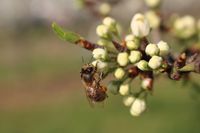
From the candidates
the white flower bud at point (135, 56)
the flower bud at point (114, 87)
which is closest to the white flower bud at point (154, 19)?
the flower bud at point (114, 87)

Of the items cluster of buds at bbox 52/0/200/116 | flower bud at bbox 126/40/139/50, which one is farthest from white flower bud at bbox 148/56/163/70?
flower bud at bbox 126/40/139/50

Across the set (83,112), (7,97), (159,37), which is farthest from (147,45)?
(7,97)

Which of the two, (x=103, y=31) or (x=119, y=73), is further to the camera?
(x=103, y=31)

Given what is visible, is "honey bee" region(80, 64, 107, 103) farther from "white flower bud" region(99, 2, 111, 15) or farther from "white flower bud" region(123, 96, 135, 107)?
"white flower bud" region(99, 2, 111, 15)

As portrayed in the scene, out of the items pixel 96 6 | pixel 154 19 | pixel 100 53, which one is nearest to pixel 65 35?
pixel 100 53

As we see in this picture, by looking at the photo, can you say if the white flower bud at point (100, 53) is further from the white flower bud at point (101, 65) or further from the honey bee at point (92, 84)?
the honey bee at point (92, 84)

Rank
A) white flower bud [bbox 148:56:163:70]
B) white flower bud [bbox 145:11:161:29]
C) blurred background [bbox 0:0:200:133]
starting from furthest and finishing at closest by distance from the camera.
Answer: blurred background [bbox 0:0:200:133] → white flower bud [bbox 145:11:161:29] → white flower bud [bbox 148:56:163:70]

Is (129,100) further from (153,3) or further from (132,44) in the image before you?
(153,3)
